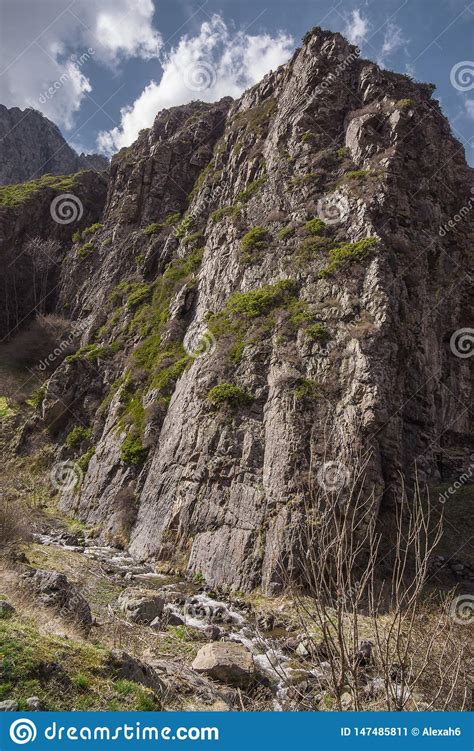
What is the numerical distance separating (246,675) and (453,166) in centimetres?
3443

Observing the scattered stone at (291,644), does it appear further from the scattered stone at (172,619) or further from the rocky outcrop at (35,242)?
the rocky outcrop at (35,242)

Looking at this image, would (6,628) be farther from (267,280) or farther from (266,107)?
(266,107)

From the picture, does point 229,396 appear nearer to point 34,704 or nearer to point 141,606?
point 141,606

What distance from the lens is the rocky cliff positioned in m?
18.4

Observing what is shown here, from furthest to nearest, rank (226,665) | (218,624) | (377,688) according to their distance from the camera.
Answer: (218,624), (226,665), (377,688)

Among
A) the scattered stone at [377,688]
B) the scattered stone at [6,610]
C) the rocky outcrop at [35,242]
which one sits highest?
the rocky outcrop at [35,242]

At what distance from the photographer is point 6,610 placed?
807 cm

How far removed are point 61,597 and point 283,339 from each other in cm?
1503

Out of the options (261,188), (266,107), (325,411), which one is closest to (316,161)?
(261,188)

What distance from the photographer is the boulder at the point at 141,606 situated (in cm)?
1266

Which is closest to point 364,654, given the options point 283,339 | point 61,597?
point 61,597

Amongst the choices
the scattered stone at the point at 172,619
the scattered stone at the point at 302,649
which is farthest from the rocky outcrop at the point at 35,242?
the scattered stone at the point at 302,649

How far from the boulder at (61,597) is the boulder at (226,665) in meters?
2.71

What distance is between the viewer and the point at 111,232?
169ft
